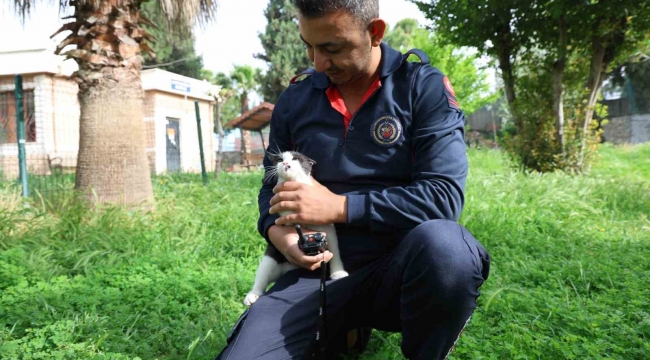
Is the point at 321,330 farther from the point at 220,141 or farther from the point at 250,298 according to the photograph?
the point at 220,141

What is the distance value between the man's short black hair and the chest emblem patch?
41 cm

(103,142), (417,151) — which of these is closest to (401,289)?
(417,151)

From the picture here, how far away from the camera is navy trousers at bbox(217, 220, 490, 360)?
1.66 metres

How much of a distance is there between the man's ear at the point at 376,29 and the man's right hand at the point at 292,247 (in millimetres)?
882

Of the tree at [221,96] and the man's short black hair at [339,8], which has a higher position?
the tree at [221,96]

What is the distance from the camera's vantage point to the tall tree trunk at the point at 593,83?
9.06 m

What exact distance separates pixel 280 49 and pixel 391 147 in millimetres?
29153

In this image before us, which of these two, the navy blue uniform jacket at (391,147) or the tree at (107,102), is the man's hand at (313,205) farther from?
the tree at (107,102)

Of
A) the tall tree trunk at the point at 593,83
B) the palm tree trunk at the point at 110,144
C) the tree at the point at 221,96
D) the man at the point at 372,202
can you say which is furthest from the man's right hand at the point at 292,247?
the tree at the point at 221,96

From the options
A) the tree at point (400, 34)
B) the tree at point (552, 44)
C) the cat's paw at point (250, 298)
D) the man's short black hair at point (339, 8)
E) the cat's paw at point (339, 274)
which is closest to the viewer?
the man's short black hair at point (339, 8)

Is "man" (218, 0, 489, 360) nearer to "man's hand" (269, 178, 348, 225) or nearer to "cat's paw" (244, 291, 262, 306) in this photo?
"man's hand" (269, 178, 348, 225)

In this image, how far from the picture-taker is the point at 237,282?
377cm

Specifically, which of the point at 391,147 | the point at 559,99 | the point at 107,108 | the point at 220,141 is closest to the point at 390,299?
the point at 391,147

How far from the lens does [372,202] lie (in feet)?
5.95
